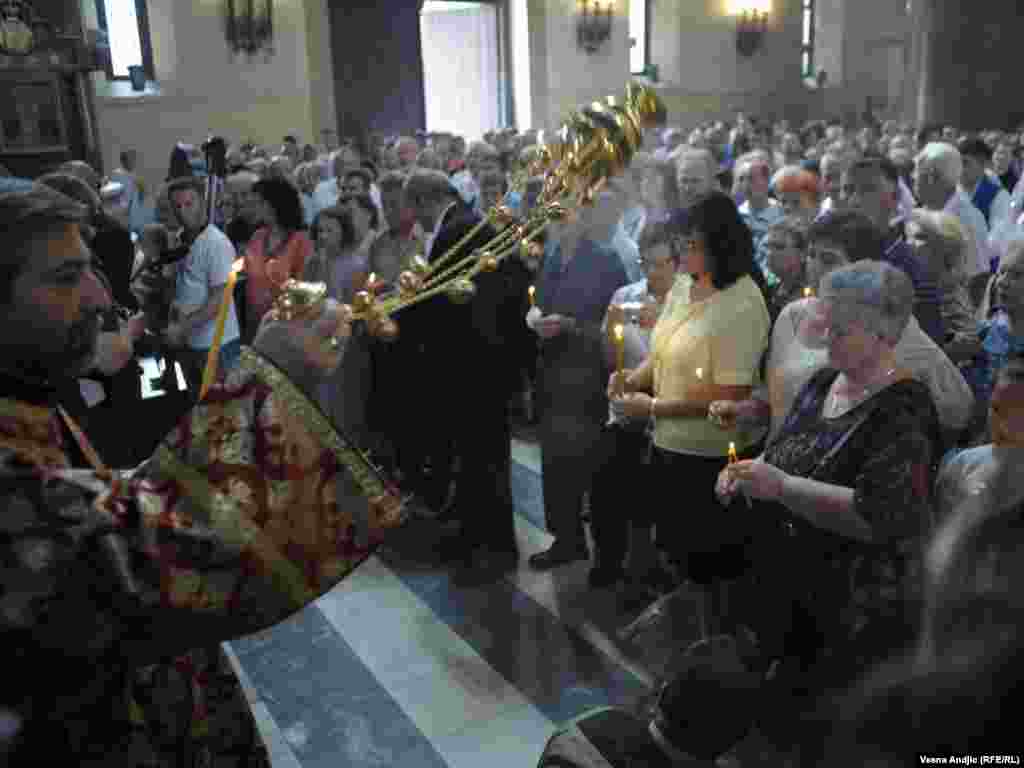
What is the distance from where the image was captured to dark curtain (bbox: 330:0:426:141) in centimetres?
1567

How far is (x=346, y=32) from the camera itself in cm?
1566

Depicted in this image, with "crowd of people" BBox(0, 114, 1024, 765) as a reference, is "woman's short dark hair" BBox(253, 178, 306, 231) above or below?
above

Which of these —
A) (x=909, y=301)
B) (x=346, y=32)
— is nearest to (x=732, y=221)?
(x=909, y=301)

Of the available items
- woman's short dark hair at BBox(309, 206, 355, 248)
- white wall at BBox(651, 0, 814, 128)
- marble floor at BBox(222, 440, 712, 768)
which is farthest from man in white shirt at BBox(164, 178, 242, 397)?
white wall at BBox(651, 0, 814, 128)

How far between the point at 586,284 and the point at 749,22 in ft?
60.6

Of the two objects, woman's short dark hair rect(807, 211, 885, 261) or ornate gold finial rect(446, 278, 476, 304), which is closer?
ornate gold finial rect(446, 278, 476, 304)

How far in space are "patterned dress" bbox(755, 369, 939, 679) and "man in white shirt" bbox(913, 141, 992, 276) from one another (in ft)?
9.55

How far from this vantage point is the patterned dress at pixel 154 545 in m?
1.05

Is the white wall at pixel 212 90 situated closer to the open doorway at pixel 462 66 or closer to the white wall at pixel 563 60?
the open doorway at pixel 462 66

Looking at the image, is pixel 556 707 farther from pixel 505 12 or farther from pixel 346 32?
pixel 505 12

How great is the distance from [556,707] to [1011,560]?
9.17 ft

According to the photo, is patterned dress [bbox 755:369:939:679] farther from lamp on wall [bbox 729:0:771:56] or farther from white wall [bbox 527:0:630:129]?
lamp on wall [bbox 729:0:771:56]

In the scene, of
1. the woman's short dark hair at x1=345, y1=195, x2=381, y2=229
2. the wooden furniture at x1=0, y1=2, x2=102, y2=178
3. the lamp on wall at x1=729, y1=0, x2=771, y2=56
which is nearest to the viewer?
the woman's short dark hair at x1=345, y1=195, x2=381, y2=229

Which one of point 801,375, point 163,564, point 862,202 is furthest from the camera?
point 862,202
